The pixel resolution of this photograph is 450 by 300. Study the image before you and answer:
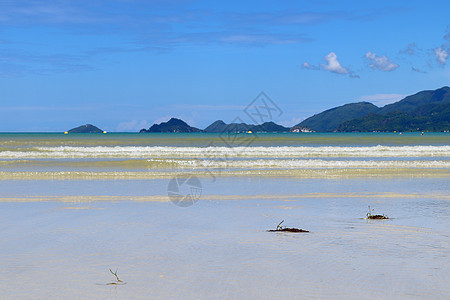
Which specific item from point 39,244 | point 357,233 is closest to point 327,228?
point 357,233

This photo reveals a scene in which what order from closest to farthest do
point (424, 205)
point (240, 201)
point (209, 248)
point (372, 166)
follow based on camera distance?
point (209, 248)
point (424, 205)
point (240, 201)
point (372, 166)

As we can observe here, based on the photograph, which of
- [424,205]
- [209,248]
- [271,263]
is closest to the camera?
[271,263]

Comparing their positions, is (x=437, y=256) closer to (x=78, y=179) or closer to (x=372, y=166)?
(x=78, y=179)

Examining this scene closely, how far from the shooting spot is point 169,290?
6.04m

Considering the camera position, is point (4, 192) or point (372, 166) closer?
point (4, 192)

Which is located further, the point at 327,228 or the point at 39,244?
the point at 327,228

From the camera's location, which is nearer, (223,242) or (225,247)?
(225,247)

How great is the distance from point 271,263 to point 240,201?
701 centimetres

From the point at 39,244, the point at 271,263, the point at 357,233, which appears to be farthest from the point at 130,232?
the point at 357,233

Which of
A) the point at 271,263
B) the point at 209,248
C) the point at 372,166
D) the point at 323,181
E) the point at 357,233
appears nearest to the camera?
the point at 271,263

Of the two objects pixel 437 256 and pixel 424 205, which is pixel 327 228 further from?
pixel 424 205

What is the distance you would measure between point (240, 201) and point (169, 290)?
828 centimetres

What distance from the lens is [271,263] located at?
7.23m

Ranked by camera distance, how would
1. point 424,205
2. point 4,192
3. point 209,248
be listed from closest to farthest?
1. point 209,248
2. point 424,205
3. point 4,192
